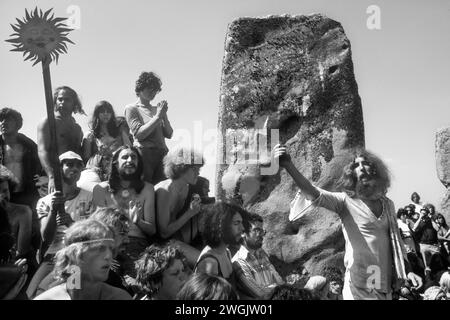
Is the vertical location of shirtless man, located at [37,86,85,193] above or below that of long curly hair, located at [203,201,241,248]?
above

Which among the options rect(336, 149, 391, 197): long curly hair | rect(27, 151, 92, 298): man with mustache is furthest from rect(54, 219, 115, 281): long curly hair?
rect(336, 149, 391, 197): long curly hair

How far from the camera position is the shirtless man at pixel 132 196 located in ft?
13.6

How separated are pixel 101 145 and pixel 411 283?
2.91 metres

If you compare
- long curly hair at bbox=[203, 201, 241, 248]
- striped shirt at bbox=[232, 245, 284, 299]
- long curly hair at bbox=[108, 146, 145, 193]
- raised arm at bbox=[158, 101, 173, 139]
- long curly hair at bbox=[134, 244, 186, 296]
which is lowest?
striped shirt at bbox=[232, 245, 284, 299]

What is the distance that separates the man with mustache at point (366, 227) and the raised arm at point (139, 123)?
1687mm

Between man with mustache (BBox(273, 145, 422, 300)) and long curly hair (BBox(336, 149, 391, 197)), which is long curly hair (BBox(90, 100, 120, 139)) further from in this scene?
long curly hair (BBox(336, 149, 391, 197))

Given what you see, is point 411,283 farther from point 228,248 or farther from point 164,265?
point 164,265

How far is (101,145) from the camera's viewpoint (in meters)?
5.40

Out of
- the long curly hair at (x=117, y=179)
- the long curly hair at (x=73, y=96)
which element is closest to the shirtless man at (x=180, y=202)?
the long curly hair at (x=117, y=179)

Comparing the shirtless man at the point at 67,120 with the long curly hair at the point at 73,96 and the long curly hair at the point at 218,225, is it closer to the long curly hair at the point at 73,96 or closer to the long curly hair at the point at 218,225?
the long curly hair at the point at 73,96

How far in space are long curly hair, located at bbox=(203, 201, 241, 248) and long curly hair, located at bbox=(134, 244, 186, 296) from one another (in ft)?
1.74

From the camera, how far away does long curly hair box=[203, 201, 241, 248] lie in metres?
3.91
